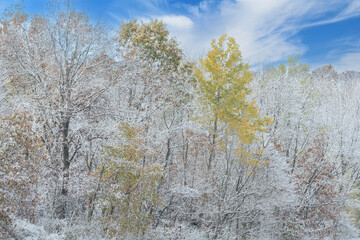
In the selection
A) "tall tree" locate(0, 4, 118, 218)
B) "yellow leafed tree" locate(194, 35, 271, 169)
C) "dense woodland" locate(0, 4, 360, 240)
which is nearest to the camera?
"dense woodland" locate(0, 4, 360, 240)

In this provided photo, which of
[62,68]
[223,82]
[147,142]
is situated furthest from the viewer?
[223,82]

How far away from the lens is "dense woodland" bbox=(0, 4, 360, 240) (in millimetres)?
8594

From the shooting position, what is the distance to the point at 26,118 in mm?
6441

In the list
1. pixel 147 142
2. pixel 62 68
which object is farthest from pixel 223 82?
A: pixel 62 68

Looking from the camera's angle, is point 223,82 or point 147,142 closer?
point 147,142

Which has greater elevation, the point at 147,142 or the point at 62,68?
the point at 62,68

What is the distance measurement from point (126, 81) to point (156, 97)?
8.97 ft

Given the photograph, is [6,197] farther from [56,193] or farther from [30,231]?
[56,193]

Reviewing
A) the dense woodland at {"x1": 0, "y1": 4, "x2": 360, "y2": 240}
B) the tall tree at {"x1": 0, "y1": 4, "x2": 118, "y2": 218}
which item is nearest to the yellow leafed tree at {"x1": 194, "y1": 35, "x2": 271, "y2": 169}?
the dense woodland at {"x1": 0, "y1": 4, "x2": 360, "y2": 240}

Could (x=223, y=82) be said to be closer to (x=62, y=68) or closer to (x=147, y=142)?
(x=147, y=142)

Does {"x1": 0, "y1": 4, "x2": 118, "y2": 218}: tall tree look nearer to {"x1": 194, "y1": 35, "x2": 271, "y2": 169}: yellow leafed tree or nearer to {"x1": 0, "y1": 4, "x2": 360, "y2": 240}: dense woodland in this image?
{"x1": 0, "y1": 4, "x2": 360, "y2": 240}: dense woodland

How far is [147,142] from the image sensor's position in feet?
39.7

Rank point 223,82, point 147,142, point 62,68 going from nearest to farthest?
point 62,68 < point 147,142 < point 223,82

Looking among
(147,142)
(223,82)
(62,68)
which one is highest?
(223,82)
